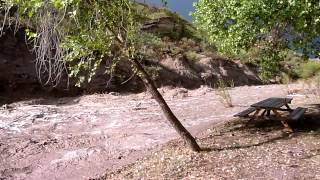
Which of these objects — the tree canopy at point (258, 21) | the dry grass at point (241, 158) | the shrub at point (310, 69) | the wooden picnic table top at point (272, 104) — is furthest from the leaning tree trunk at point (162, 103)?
the shrub at point (310, 69)

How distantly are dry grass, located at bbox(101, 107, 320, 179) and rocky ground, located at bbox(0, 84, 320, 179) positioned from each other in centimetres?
15

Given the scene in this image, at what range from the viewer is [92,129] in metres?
11.6

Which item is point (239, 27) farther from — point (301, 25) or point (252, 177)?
point (252, 177)

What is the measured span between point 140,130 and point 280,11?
455cm

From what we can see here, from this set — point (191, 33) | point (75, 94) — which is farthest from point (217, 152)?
point (191, 33)

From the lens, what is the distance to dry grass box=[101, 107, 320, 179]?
285 inches

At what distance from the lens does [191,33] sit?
30000mm

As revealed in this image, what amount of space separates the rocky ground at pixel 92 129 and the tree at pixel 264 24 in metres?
1.92

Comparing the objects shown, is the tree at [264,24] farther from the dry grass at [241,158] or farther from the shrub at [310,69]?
the shrub at [310,69]

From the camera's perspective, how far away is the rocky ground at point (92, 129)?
899cm

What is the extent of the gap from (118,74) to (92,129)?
333 centimetres

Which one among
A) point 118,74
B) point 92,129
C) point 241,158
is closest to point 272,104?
point 241,158

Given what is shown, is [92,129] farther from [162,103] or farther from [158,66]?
[158,66]

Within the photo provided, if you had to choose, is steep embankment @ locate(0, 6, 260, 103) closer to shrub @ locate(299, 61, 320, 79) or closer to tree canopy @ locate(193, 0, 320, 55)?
shrub @ locate(299, 61, 320, 79)
